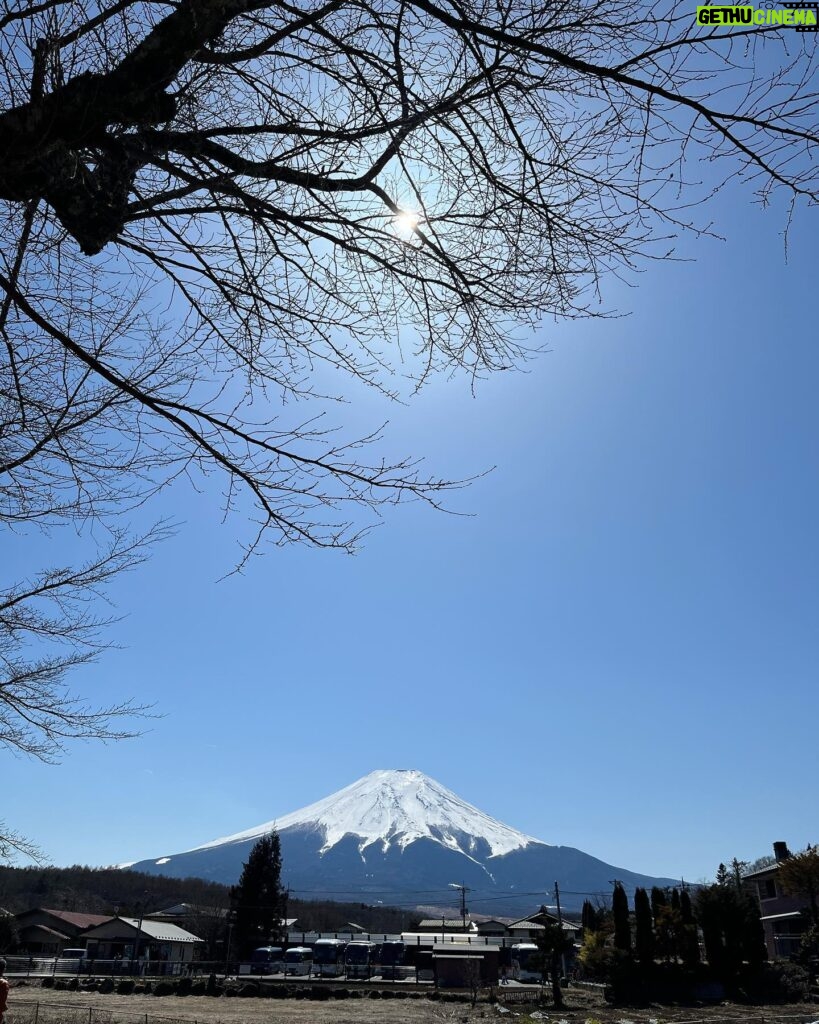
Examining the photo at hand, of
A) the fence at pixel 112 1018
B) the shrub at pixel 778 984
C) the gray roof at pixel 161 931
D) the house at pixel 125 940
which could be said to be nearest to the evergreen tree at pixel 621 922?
the shrub at pixel 778 984

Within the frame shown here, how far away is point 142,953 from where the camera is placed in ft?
171

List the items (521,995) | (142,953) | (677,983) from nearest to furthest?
(677,983), (521,995), (142,953)

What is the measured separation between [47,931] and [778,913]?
47106mm

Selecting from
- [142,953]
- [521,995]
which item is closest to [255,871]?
[142,953]

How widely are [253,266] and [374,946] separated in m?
63.5

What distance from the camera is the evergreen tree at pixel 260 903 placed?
5716 centimetres

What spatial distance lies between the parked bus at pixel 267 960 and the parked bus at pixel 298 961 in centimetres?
55

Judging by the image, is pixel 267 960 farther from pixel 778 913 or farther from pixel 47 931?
pixel 778 913

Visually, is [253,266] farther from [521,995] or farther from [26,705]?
[521,995]

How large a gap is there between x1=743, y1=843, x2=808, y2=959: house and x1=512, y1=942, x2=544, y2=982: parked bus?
1161cm

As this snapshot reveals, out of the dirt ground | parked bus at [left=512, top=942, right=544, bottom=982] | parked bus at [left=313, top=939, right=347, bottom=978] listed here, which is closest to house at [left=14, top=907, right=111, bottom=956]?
parked bus at [left=313, top=939, right=347, bottom=978]

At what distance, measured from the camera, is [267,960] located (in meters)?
50.4

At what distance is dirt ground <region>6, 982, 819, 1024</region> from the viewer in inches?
730

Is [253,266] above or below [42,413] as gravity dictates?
above
